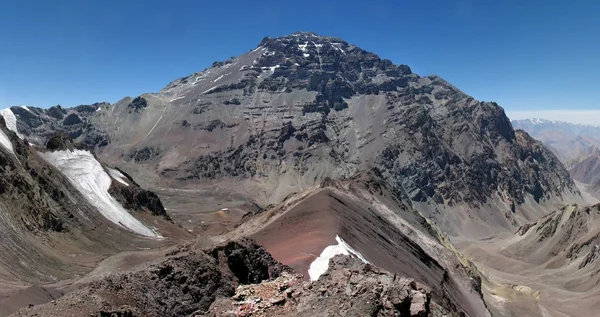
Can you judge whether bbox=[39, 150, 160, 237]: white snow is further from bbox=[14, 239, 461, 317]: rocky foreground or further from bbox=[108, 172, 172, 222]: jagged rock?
bbox=[14, 239, 461, 317]: rocky foreground

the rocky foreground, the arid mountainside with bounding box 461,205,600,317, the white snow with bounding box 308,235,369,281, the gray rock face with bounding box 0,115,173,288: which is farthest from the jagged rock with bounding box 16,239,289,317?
the arid mountainside with bounding box 461,205,600,317

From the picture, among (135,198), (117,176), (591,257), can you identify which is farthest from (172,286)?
(591,257)

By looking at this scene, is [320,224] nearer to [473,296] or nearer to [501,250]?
[473,296]

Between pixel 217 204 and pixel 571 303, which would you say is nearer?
pixel 571 303

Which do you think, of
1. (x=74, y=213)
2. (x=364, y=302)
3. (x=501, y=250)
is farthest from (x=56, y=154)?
(x=501, y=250)

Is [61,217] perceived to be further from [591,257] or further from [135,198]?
[591,257]
